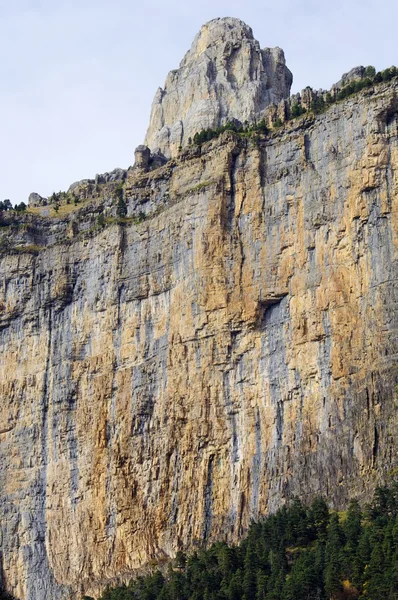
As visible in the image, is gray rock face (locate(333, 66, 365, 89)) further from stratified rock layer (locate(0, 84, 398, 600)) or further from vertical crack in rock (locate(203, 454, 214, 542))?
vertical crack in rock (locate(203, 454, 214, 542))

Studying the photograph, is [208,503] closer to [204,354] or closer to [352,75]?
[204,354]

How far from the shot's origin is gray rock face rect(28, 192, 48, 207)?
11474cm

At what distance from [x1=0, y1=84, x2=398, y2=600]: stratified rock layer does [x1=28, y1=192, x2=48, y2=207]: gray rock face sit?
7.87m

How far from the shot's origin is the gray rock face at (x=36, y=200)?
114738 millimetres

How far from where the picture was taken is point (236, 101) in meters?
111

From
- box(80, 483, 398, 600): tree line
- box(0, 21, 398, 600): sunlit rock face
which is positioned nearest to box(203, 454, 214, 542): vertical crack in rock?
box(0, 21, 398, 600): sunlit rock face

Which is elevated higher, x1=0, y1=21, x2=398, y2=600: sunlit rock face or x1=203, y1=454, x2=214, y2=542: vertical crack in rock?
x1=0, y1=21, x2=398, y2=600: sunlit rock face

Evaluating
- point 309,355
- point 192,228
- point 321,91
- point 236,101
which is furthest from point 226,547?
point 236,101

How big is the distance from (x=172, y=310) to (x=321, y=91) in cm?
1546

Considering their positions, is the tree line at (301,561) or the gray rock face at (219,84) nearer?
the tree line at (301,561)

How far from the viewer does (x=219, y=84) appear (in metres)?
113

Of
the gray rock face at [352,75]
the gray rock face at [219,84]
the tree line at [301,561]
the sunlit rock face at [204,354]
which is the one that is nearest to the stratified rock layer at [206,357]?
the sunlit rock face at [204,354]

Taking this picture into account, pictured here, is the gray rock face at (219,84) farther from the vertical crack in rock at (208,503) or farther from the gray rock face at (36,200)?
the vertical crack in rock at (208,503)

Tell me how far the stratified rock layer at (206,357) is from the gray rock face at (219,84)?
28.3ft
